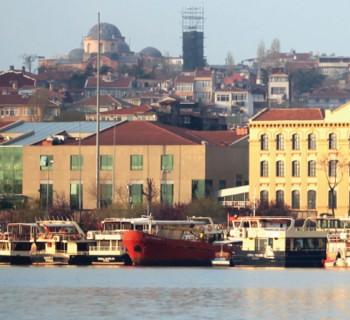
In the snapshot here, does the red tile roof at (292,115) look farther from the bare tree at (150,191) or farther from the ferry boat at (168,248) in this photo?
the ferry boat at (168,248)

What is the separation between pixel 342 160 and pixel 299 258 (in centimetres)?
3838

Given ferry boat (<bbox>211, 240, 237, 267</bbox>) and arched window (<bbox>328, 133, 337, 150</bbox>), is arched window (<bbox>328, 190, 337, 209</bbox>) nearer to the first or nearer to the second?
arched window (<bbox>328, 133, 337, 150</bbox>)

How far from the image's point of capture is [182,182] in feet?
574

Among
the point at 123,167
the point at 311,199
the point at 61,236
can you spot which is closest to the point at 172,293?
the point at 61,236

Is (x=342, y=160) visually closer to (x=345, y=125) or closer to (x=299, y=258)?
(x=345, y=125)

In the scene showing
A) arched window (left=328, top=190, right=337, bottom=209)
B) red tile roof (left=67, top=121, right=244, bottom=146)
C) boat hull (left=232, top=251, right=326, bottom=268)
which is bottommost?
boat hull (left=232, top=251, right=326, bottom=268)

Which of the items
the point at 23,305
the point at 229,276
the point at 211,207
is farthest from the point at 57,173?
the point at 23,305

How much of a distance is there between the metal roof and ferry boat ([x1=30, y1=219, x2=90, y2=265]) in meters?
44.7

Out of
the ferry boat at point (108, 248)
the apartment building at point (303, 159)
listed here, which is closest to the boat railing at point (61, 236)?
the ferry boat at point (108, 248)

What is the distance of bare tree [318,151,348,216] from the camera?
171 metres

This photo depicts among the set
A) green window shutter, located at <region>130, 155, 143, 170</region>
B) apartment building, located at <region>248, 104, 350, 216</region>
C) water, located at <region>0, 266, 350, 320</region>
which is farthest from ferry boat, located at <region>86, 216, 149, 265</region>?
green window shutter, located at <region>130, 155, 143, 170</region>

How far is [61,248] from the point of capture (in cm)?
13738

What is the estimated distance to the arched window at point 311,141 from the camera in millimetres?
173625

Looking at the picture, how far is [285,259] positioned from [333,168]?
132 ft
